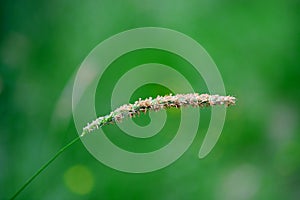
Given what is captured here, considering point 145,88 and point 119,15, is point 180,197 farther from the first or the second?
point 119,15

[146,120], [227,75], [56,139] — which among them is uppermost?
[227,75]

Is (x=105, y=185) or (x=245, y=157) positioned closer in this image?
(x=105, y=185)

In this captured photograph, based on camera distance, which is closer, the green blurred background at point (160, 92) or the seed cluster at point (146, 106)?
the seed cluster at point (146, 106)

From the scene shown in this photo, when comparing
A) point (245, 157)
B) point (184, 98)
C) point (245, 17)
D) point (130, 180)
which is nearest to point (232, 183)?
point (245, 157)

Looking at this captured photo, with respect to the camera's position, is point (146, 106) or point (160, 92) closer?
point (146, 106)

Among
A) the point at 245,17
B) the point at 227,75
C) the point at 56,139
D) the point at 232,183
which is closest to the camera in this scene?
the point at 56,139

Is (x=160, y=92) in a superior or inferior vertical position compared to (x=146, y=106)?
superior

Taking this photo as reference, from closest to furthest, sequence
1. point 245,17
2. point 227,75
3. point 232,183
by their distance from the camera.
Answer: point 232,183, point 227,75, point 245,17

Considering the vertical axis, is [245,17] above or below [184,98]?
above
